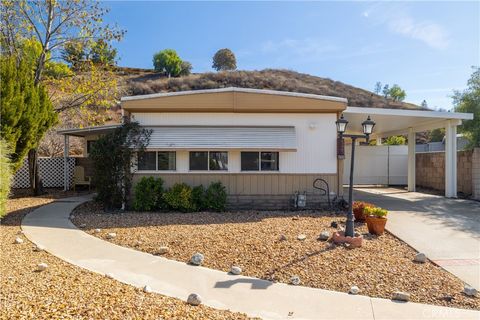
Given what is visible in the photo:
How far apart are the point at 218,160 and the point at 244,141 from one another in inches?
40.8

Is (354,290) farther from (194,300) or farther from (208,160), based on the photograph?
(208,160)

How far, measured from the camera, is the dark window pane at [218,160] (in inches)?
433

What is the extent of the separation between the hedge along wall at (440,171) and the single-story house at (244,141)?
6679mm

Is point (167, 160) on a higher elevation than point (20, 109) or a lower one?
lower

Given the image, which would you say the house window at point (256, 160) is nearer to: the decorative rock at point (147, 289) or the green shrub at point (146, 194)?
the green shrub at point (146, 194)

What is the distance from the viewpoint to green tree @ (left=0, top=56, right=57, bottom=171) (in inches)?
378

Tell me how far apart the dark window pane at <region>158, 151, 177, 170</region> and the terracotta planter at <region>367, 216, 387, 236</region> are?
233 inches

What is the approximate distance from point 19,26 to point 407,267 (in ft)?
47.4

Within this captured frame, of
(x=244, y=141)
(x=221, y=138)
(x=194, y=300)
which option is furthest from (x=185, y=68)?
(x=194, y=300)

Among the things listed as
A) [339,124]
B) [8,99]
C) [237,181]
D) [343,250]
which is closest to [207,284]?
[343,250]

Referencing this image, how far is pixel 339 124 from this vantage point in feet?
25.1

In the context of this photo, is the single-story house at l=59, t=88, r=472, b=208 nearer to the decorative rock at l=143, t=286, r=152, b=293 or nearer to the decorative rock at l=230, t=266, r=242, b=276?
the decorative rock at l=230, t=266, r=242, b=276

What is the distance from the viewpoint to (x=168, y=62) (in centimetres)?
4656

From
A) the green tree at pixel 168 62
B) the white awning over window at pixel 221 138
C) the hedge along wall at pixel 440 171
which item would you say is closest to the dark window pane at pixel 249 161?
the white awning over window at pixel 221 138
